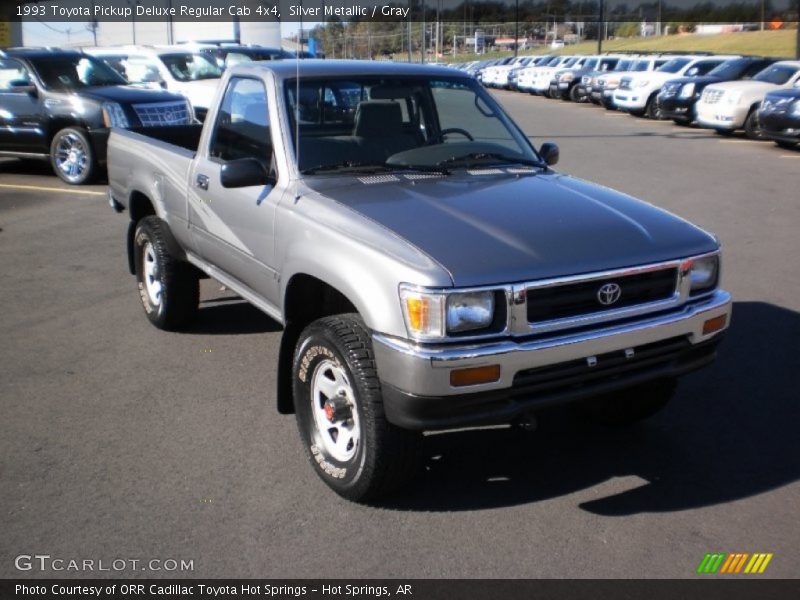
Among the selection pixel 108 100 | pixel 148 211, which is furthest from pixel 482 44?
pixel 148 211

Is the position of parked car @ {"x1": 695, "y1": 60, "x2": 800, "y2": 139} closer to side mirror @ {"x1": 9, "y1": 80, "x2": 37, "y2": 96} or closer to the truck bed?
side mirror @ {"x1": 9, "y1": 80, "x2": 37, "y2": 96}

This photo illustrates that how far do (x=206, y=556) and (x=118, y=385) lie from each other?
2.19 m

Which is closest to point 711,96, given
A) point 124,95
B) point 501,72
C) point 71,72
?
point 124,95

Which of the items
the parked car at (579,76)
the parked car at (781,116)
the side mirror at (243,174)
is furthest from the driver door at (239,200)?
the parked car at (579,76)

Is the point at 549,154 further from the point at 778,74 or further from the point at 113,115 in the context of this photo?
the point at 778,74

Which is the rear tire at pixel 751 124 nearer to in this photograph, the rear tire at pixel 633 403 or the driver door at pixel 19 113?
the driver door at pixel 19 113

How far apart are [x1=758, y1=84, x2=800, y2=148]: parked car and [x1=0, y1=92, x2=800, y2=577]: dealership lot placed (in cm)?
1015

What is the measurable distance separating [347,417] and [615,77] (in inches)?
1049

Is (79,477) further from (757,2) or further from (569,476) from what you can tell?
(757,2)

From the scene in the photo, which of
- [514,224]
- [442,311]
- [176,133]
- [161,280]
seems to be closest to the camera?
[442,311]

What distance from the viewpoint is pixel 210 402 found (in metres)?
5.26

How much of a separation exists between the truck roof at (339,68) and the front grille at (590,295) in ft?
6.99

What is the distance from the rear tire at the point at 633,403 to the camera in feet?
15.4

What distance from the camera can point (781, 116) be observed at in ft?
53.5
